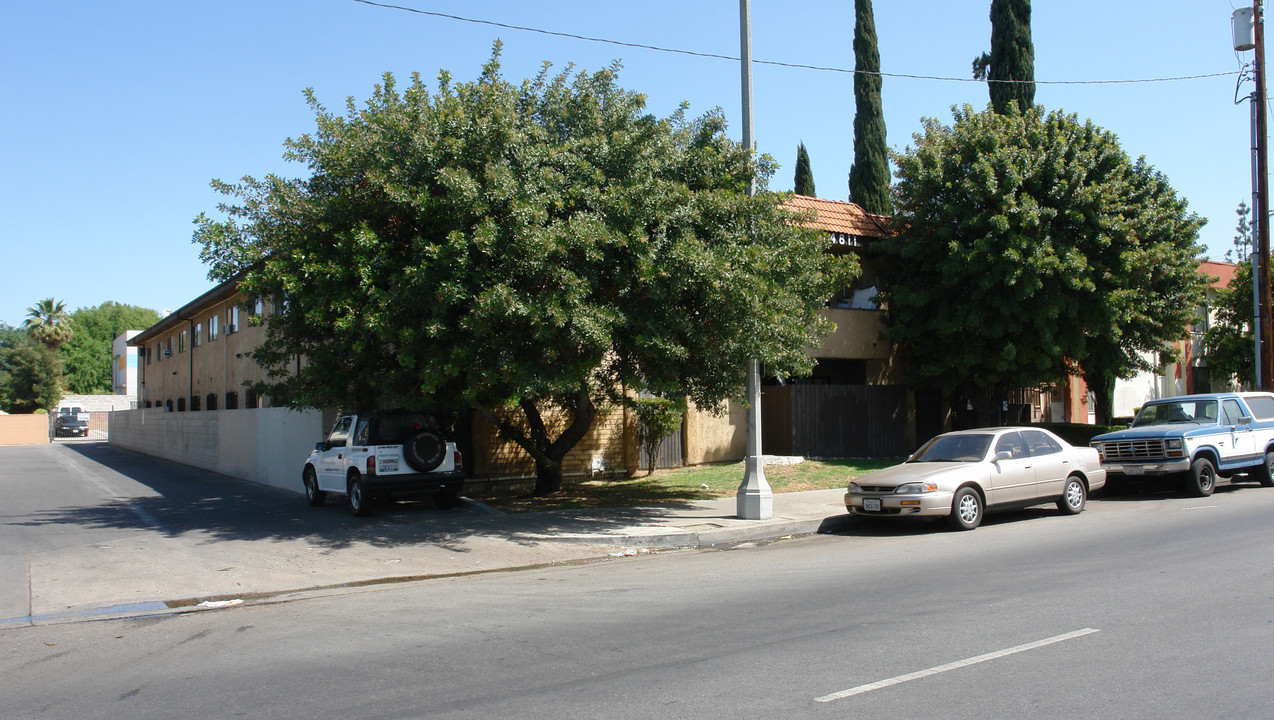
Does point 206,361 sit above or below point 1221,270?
below

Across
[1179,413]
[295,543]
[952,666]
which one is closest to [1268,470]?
[1179,413]

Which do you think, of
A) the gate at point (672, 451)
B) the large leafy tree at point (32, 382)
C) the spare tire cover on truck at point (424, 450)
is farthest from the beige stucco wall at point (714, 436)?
the large leafy tree at point (32, 382)

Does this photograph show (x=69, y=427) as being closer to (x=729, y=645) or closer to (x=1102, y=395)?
(x=1102, y=395)

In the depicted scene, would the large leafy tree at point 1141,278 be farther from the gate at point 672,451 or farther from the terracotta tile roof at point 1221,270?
the terracotta tile roof at point 1221,270

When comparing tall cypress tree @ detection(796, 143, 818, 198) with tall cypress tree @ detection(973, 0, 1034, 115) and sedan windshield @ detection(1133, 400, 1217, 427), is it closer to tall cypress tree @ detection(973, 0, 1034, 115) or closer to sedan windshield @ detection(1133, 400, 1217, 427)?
tall cypress tree @ detection(973, 0, 1034, 115)

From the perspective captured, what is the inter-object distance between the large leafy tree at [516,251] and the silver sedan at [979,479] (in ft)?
8.33

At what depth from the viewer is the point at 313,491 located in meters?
16.3

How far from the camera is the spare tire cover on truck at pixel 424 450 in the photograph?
47.1ft

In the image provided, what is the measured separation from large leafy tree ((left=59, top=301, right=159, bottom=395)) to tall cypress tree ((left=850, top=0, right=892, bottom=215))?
286 ft

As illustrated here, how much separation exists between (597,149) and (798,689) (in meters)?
8.99

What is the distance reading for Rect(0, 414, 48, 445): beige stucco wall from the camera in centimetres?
5147

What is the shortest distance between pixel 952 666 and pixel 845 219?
19800mm

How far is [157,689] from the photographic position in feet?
19.4

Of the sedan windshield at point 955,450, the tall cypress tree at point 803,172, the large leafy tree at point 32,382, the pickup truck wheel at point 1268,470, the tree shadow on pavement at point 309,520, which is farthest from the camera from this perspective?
the large leafy tree at point 32,382
